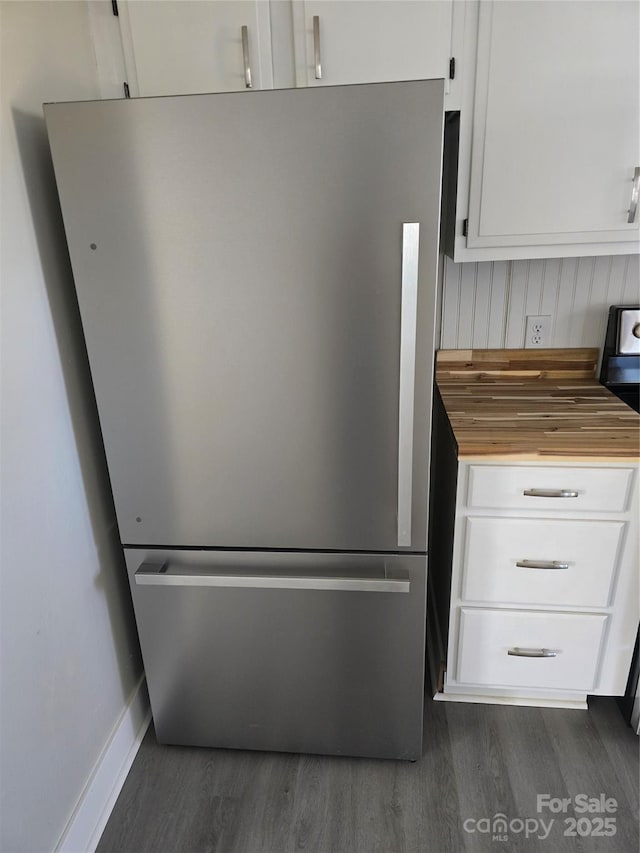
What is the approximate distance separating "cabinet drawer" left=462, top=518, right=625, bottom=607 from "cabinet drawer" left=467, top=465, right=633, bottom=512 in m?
0.05

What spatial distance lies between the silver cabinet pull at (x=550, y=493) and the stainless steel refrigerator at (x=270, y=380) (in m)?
0.33

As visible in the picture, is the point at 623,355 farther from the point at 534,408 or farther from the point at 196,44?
the point at 196,44

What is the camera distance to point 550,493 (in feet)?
5.03

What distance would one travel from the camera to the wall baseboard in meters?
1.44

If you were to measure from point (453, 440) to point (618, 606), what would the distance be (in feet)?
2.10

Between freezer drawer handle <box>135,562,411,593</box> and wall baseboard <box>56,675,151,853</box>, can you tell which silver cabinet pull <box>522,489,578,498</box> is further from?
wall baseboard <box>56,675,151,853</box>

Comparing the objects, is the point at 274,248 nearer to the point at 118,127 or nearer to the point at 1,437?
the point at 118,127

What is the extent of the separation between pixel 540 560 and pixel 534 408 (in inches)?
17.2

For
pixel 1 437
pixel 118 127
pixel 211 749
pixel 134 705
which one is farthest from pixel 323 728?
pixel 118 127

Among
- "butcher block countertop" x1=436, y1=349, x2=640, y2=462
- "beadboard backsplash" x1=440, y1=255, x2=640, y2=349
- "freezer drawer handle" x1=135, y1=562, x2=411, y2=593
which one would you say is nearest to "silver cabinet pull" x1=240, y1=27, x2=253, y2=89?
"beadboard backsplash" x1=440, y1=255, x2=640, y2=349

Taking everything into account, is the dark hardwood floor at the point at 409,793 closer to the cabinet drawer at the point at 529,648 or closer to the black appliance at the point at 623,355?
the cabinet drawer at the point at 529,648

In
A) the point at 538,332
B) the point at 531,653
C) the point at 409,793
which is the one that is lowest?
the point at 409,793

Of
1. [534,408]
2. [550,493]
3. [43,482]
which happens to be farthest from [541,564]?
[43,482]

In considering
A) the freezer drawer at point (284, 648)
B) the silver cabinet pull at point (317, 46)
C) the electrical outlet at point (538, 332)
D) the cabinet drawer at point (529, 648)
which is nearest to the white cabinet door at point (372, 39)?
the silver cabinet pull at point (317, 46)
